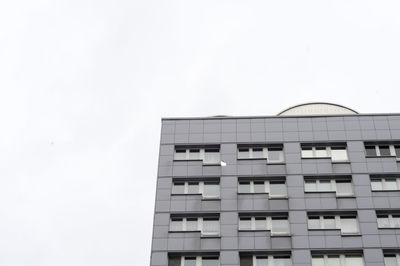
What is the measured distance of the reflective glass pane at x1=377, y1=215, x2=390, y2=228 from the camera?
47.3 m

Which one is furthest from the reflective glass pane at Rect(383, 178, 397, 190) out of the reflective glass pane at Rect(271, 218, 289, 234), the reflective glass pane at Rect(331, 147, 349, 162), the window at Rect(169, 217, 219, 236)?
the window at Rect(169, 217, 219, 236)

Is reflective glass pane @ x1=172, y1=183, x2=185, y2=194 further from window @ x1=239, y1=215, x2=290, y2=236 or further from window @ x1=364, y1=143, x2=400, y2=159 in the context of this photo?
window @ x1=364, y1=143, x2=400, y2=159

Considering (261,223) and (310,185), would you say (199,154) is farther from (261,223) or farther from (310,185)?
(310,185)

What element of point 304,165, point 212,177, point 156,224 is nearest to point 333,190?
point 304,165

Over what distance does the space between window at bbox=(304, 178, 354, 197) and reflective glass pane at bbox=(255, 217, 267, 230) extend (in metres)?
3.98

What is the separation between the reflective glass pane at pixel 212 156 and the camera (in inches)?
2056

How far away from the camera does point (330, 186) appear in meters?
49.9

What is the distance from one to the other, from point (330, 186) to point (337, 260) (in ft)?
20.2

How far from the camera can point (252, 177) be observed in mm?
50344

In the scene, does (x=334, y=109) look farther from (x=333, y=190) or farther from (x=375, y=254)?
(x=375, y=254)

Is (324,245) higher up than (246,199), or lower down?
lower down

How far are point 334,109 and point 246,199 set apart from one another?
1261cm

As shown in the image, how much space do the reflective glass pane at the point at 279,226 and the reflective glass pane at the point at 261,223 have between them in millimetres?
587

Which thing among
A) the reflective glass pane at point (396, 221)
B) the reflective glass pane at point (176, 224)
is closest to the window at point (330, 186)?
the reflective glass pane at point (396, 221)
